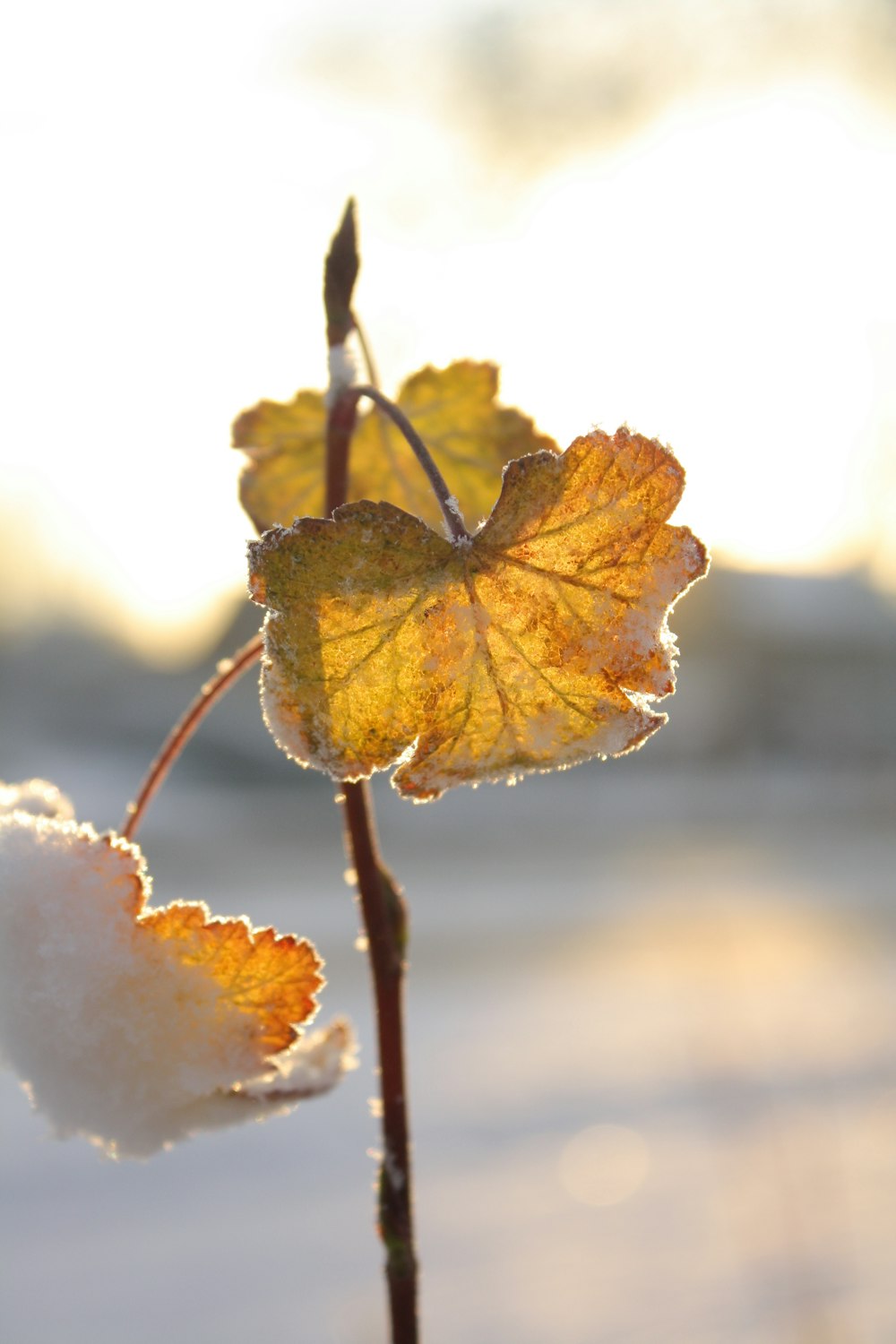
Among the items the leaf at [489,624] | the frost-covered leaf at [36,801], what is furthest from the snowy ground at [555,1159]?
the leaf at [489,624]

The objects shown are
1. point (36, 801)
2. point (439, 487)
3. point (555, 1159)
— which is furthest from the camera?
point (555, 1159)

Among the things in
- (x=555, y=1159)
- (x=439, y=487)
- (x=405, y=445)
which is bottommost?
(x=439, y=487)

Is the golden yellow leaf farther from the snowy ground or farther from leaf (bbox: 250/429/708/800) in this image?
the snowy ground

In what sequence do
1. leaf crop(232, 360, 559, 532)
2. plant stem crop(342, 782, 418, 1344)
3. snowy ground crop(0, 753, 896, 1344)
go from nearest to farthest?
plant stem crop(342, 782, 418, 1344), leaf crop(232, 360, 559, 532), snowy ground crop(0, 753, 896, 1344)

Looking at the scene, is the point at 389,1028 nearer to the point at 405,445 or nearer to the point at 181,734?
the point at 181,734

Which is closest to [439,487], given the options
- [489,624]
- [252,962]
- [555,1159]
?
[489,624]

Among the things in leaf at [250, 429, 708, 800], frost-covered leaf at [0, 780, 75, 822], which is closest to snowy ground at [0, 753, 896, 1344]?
frost-covered leaf at [0, 780, 75, 822]
